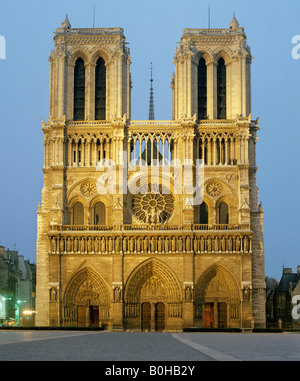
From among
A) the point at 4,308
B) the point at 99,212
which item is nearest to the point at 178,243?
the point at 99,212

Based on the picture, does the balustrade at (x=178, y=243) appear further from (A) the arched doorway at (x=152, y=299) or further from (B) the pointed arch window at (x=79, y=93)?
(B) the pointed arch window at (x=79, y=93)

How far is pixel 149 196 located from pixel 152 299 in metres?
8.54

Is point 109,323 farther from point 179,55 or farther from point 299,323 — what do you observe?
point 179,55

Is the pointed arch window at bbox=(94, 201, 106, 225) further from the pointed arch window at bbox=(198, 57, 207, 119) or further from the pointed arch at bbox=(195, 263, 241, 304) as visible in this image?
the pointed arch window at bbox=(198, 57, 207, 119)

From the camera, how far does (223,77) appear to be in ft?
198

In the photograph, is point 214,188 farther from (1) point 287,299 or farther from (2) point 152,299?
(1) point 287,299

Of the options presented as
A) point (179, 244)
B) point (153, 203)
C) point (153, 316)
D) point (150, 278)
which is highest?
point (153, 203)

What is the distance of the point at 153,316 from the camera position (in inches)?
2192

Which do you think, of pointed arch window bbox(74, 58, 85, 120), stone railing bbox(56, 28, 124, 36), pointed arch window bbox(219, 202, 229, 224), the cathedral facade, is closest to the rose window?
the cathedral facade

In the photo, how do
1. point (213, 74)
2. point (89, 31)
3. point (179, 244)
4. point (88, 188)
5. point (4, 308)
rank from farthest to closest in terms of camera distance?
point (4, 308) → point (89, 31) → point (213, 74) → point (88, 188) → point (179, 244)

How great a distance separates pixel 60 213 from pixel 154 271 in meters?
8.89

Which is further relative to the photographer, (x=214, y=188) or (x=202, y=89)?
(x=202, y=89)

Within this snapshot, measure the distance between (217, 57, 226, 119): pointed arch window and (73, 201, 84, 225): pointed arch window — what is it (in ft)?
46.3
